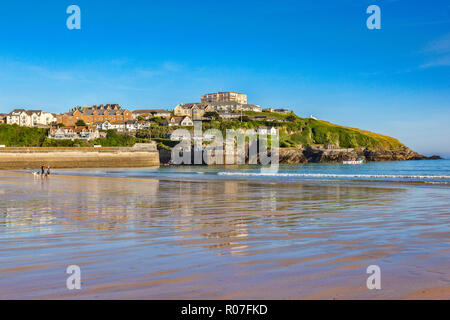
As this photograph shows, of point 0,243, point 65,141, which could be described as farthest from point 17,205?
point 65,141

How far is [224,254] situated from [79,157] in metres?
72.1

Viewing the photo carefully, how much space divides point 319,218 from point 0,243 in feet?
24.4

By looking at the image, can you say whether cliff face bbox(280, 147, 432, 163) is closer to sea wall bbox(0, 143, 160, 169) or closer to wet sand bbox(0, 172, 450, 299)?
sea wall bbox(0, 143, 160, 169)

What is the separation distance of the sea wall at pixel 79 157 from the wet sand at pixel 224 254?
61266mm

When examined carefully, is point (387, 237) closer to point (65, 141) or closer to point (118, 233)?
point (118, 233)

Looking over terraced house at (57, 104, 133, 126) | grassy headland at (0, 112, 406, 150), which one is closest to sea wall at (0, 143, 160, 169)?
grassy headland at (0, 112, 406, 150)

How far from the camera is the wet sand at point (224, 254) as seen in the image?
13.9 feet

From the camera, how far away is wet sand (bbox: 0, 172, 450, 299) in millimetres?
4227

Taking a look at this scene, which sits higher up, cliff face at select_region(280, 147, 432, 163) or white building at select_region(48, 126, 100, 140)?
white building at select_region(48, 126, 100, 140)

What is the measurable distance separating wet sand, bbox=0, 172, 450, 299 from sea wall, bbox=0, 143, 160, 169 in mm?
61266

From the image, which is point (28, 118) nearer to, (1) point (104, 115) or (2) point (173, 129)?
(1) point (104, 115)

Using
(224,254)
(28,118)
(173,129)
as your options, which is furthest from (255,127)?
(224,254)

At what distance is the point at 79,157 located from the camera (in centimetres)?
7256

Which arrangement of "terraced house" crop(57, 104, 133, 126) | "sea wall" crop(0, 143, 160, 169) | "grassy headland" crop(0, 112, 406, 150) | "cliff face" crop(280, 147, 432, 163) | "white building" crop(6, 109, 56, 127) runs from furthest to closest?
1. "terraced house" crop(57, 104, 133, 126)
2. "white building" crop(6, 109, 56, 127)
3. "cliff face" crop(280, 147, 432, 163)
4. "grassy headland" crop(0, 112, 406, 150)
5. "sea wall" crop(0, 143, 160, 169)
